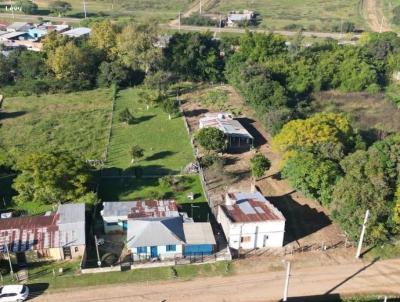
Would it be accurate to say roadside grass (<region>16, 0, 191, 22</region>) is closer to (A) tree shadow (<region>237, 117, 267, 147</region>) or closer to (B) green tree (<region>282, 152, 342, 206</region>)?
(A) tree shadow (<region>237, 117, 267, 147</region>)

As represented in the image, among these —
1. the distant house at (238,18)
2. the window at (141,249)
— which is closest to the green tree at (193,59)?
the distant house at (238,18)

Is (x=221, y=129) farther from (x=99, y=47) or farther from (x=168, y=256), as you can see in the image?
(x=99, y=47)

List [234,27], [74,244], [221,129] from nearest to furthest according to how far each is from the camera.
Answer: [74,244] → [221,129] → [234,27]

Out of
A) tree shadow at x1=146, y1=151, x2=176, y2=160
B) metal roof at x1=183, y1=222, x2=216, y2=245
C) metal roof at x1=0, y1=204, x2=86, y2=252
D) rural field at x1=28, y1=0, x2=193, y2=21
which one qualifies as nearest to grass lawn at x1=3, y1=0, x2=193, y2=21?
rural field at x1=28, y1=0, x2=193, y2=21

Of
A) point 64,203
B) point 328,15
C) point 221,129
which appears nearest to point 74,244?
point 64,203

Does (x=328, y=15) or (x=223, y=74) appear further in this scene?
(x=328, y=15)

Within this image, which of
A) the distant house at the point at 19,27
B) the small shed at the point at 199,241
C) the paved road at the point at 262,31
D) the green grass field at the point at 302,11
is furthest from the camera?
the green grass field at the point at 302,11

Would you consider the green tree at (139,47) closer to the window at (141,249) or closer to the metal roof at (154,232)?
the metal roof at (154,232)
